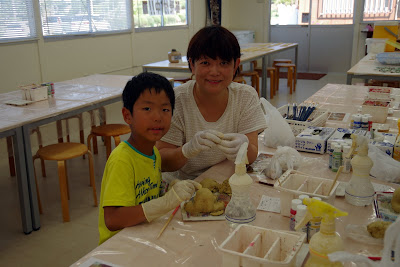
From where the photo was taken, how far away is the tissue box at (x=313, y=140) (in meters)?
1.80

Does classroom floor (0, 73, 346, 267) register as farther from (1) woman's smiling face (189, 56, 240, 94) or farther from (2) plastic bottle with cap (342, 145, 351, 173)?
(2) plastic bottle with cap (342, 145, 351, 173)

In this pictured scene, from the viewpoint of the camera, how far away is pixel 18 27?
456 cm

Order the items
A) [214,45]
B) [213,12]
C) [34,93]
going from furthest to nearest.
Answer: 1. [213,12]
2. [34,93]
3. [214,45]

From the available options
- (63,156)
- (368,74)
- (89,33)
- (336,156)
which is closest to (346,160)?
(336,156)

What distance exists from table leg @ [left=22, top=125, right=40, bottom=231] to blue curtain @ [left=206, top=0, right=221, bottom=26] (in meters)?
6.83

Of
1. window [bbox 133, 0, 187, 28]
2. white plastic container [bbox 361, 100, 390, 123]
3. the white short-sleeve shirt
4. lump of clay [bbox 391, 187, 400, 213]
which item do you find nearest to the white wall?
window [bbox 133, 0, 187, 28]

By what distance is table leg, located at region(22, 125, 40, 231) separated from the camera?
245 centimetres

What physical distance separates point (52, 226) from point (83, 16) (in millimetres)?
3793

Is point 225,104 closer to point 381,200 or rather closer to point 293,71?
point 381,200

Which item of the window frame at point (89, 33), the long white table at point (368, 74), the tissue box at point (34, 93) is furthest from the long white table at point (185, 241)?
the window frame at point (89, 33)

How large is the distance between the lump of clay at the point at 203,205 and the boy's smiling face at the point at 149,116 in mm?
254

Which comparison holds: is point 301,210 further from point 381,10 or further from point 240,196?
point 381,10

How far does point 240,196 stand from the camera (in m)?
1.12

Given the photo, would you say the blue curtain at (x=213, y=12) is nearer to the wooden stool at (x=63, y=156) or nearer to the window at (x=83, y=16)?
the window at (x=83, y=16)
